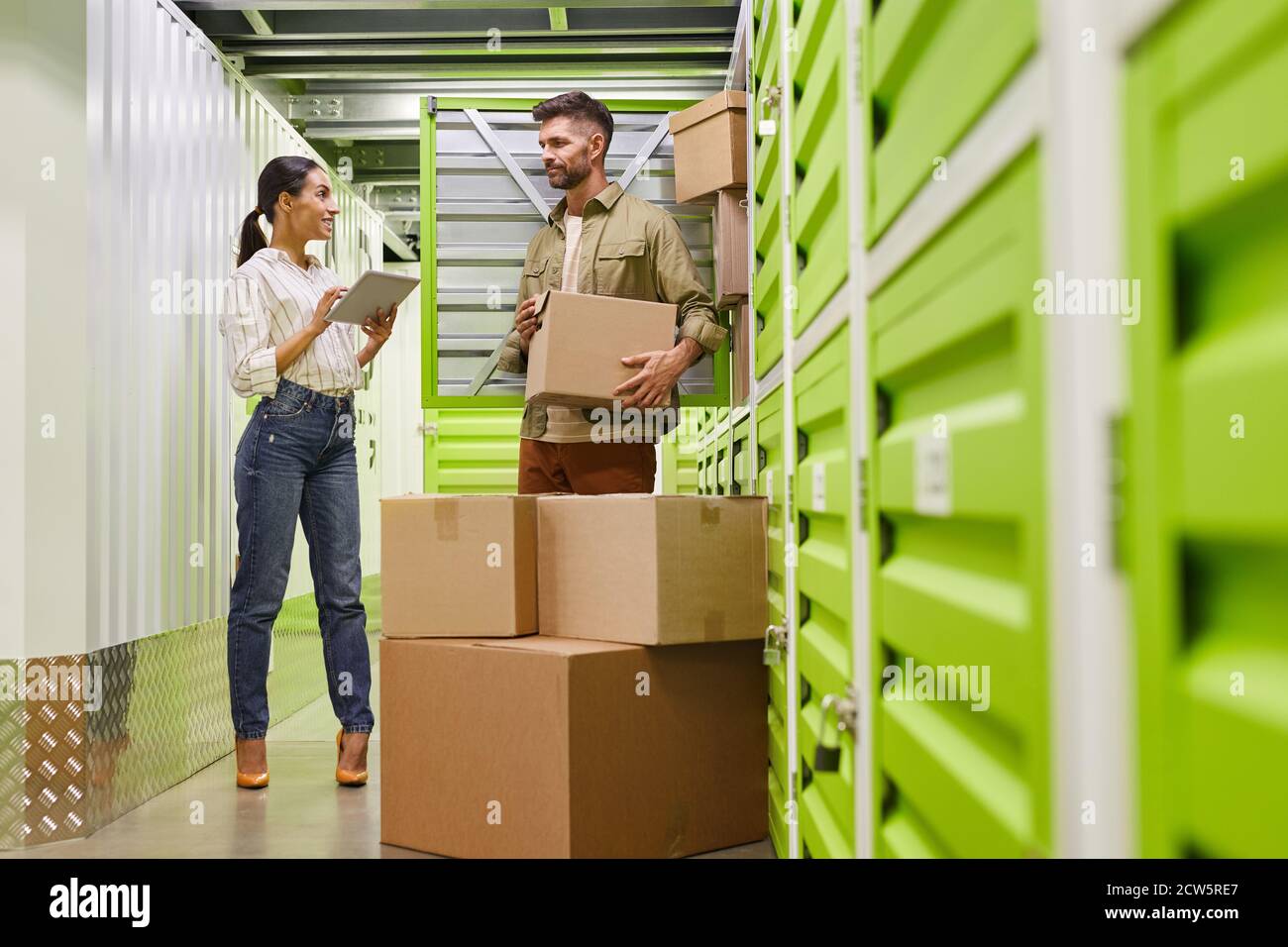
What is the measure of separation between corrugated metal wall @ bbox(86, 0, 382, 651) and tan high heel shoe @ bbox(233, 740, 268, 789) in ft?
1.69

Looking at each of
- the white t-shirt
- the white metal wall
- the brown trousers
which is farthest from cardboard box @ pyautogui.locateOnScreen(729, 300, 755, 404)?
the white metal wall

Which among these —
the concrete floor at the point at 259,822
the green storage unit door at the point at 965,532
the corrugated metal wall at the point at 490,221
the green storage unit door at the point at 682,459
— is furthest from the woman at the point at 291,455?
the green storage unit door at the point at 682,459

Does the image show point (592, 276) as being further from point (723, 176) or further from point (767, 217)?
point (767, 217)

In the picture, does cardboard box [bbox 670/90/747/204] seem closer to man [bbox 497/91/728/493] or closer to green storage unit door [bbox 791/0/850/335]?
man [bbox 497/91/728/493]

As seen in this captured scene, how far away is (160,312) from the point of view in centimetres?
298

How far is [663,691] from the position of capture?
7.59 ft

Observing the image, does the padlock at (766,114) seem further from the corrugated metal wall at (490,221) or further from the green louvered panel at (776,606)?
the corrugated metal wall at (490,221)

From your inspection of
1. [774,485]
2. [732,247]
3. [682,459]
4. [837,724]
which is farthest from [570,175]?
[682,459]

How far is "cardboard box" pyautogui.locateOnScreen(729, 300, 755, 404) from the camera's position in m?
2.91

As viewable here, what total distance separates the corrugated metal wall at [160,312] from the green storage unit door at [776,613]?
1.77 meters

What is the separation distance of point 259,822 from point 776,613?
1549 mm
